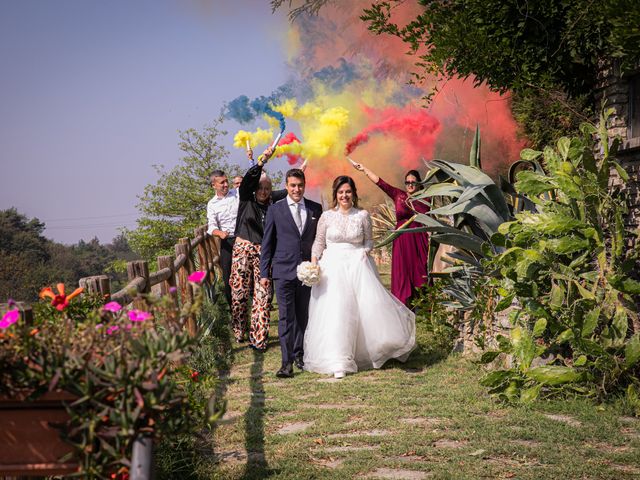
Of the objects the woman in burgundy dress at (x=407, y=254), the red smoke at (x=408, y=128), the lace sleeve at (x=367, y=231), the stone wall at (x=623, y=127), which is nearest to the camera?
the stone wall at (x=623, y=127)

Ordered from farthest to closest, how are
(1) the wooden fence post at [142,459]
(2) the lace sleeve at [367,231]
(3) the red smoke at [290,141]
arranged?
(3) the red smoke at [290,141] → (2) the lace sleeve at [367,231] → (1) the wooden fence post at [142,459]

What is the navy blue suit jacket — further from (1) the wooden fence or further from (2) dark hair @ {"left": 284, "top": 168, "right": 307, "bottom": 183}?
(1) the wooden fence

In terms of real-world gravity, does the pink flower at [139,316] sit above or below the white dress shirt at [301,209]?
below

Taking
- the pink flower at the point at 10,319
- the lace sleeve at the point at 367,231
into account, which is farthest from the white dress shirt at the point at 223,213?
the pink flower at the point at 10,319

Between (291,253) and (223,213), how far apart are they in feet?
10.7

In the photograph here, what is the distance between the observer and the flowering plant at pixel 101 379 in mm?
2518

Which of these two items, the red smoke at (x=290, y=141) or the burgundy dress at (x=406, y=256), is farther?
the red smoke at (x=290, y=141)

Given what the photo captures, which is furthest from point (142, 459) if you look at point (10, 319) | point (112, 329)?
point (10, 319)

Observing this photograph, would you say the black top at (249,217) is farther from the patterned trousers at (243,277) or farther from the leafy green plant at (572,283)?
the leafy green plant at (572,283)

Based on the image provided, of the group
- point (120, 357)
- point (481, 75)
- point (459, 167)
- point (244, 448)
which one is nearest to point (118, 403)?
point (120, 357)

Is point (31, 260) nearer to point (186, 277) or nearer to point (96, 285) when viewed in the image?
point (186, 277)

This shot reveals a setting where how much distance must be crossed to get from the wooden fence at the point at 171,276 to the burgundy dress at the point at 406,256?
2.78 metres

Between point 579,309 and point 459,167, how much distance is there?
2.26 metres

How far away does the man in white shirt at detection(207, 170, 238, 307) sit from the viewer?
11.3 meters
